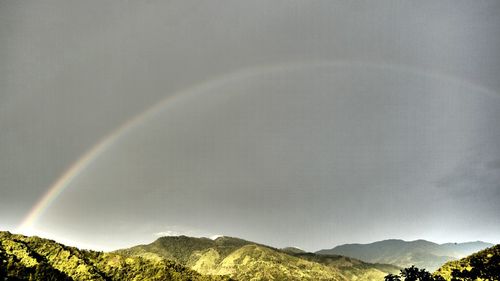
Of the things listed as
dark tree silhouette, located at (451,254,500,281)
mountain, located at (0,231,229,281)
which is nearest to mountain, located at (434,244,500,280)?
dark tree silhouette, located at (451,254,500,281)

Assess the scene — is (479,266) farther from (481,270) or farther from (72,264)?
(72,264)

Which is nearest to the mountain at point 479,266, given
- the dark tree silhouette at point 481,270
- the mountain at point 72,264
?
the dark tree silhouette at point 481,270

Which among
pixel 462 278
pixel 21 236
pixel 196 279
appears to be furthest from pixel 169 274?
pixel 462 278

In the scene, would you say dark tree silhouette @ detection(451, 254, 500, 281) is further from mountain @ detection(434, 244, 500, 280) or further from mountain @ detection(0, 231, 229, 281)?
mountain @ detection(0, 231, 229, 281)

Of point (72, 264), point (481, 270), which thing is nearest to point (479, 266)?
point (481, 270)

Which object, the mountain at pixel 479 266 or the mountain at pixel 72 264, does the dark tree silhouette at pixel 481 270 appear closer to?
the mountain at pixel 479 266

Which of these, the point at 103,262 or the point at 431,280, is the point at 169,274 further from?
the point at 431,280
